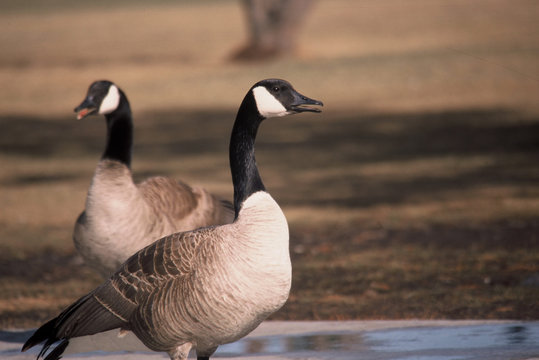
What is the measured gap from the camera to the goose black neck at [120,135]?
684 cm

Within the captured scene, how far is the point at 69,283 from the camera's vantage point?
28.7 ft

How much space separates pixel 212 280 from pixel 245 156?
84 centimetres

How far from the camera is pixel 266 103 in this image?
17.0 ft

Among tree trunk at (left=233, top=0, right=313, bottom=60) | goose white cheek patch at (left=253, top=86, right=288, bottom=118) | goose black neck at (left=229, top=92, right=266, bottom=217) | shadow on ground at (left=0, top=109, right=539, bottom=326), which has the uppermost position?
goose white cheek patch at (left=253, top=86, right=288, bottom=118)

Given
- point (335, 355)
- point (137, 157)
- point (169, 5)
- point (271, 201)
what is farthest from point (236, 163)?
point (169, 5)

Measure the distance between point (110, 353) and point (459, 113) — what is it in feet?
50.0

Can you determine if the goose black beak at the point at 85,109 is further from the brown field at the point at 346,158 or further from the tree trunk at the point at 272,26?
the tree trunk at the point at 272,26

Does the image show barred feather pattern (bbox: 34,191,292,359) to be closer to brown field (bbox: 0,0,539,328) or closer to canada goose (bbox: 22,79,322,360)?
canada goose (bbox: 22,79,322,360)

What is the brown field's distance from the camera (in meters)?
8.28

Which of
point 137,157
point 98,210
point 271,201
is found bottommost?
point 137,157

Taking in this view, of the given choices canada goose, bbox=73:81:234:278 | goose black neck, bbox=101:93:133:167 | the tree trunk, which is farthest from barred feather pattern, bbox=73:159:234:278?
the tree trunk

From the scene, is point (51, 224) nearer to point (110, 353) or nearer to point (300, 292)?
point (300, 292)

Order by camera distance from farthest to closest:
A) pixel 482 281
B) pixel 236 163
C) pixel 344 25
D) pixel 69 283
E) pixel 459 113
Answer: pixel 344 25 → pixel 459 113 → pixel 69 283 → pixel 482 281 → pixel 236 163

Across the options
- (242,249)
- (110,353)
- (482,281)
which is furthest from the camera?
(482,281)
